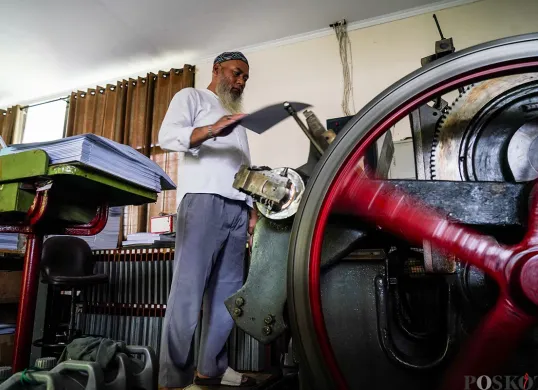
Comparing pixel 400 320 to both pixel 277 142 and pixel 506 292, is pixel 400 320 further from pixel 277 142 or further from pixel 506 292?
pixel 277 142

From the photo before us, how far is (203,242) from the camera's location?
1531 mm

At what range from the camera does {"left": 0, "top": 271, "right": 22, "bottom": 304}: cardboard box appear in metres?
2.51

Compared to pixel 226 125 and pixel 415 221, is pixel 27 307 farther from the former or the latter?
pixel 415 221

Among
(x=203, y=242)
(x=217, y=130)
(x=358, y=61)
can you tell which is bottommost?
(x=203, y=242)

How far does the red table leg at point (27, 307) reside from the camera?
1198 mm

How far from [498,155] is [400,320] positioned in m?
0.39

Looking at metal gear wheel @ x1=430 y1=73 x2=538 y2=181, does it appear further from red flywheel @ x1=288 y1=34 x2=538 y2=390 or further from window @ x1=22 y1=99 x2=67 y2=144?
window @ x1=22 y1=99 x2=67 y2=144

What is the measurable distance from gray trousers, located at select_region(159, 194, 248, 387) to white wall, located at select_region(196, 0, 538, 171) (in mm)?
1526

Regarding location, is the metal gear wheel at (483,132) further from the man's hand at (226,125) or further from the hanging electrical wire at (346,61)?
the hanging electrical wire at (346,61)

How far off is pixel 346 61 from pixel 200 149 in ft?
6.61

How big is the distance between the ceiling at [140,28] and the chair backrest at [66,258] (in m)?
1.94

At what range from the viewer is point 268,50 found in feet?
11.4

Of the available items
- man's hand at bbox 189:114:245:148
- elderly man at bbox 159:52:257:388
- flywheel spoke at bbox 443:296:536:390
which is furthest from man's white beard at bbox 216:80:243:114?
flywheel spoke at bbox 443:296:536:390

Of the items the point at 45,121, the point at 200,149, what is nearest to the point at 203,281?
the point at 200,149
